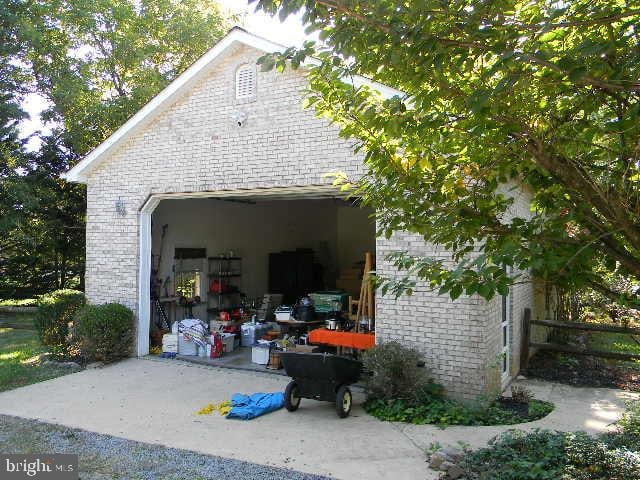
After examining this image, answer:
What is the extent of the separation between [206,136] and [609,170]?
27.0 ft

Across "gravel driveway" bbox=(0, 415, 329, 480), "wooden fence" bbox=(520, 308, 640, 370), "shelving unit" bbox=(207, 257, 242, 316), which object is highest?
"shelving unit" bbox=(207, 257, 242, 316)

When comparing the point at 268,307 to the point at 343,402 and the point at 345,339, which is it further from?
the point at 343,402

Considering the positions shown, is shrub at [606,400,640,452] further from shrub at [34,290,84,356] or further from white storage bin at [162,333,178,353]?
shrub at [34,290,84,356]

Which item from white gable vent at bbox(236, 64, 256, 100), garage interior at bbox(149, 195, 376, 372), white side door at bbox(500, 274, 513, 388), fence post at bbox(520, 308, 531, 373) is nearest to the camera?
white side door at bbox(500, 274, 513, 388)

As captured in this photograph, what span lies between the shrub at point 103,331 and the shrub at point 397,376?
562 cm

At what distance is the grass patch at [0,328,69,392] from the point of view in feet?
31.8

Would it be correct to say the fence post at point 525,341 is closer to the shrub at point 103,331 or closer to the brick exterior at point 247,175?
the brick exterior at point 247,175

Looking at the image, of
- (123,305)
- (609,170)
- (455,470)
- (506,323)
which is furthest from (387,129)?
(123,305)

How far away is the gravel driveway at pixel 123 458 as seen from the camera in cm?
548

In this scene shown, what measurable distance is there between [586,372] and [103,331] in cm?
950

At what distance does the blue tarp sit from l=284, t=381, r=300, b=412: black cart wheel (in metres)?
0.25

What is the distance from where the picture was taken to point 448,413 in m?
7.17

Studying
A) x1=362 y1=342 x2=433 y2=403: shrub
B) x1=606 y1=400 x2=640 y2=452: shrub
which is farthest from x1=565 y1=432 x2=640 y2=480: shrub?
x1=362 y1=342 x2=433 y2=403: shrub

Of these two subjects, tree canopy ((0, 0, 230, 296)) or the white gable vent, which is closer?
the white gable vent
